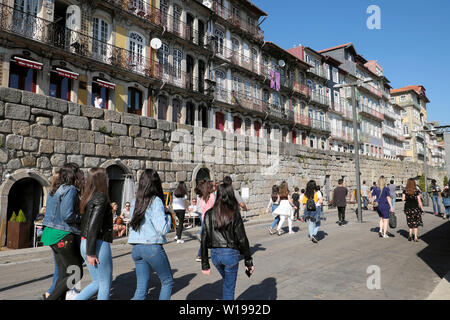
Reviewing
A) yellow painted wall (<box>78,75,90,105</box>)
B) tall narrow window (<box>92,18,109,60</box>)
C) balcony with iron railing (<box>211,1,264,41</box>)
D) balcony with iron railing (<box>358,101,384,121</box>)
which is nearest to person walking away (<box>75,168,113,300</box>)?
Answer: yellow painted wall (<box>78,75,90,105</box>)

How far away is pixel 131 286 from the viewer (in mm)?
4605

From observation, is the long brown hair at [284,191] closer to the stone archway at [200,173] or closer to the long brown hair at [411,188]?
the long brown hair at [411,188]

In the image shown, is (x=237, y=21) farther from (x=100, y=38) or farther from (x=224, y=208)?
(x=224, y=208)

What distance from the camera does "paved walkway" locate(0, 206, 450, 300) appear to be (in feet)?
14.0

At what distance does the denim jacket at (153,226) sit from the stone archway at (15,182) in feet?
22.7

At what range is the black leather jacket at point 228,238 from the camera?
10.7 feet

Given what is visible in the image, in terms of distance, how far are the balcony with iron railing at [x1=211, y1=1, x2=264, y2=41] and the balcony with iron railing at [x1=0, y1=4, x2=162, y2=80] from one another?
322 inches

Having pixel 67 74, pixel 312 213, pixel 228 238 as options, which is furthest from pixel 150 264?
pixel 67 74

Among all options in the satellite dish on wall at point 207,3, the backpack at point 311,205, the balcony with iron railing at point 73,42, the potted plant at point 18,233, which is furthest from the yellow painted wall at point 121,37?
the backpack at point 311,205

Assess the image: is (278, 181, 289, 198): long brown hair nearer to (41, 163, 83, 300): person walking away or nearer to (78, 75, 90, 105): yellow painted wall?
(41, 163, 83, 300): person walking away

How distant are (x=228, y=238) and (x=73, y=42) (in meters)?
15.5

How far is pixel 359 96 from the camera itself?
4184 cm
